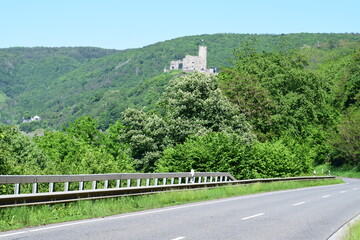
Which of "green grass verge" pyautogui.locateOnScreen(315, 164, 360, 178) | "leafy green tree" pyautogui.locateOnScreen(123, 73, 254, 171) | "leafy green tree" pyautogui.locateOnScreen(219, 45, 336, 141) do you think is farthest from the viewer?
"green grass verge" pyautogui.locateOnScreen(315, 164, 360, 178)

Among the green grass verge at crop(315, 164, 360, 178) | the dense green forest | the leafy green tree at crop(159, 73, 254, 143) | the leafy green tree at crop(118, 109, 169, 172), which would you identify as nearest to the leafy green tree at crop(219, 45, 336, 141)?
the dense green forest

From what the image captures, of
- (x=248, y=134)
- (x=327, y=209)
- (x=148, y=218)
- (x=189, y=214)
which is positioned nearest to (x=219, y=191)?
(x=327, y=209)

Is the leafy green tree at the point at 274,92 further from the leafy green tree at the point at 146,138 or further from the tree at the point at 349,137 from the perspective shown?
the leafy green tree at the point at 146,138

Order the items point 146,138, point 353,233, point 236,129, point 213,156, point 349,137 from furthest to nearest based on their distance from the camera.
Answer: point 349,137 < point 146,138 < point 236,129 < point 213,156 < point 353,233

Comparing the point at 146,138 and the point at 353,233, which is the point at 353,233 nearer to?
the point at 353,233

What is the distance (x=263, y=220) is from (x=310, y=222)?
131 centimetres

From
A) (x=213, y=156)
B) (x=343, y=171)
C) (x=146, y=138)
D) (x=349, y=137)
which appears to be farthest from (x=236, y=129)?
(x=343, y=171)

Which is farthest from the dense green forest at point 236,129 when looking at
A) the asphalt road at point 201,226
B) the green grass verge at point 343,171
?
the asphalt road at point 201,226

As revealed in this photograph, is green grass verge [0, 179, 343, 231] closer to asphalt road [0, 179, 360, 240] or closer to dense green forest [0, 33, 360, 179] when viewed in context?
asphalt road [0, 179, 360, 240]

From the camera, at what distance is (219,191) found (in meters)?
24.4

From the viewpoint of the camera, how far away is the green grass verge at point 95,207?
11.9 meters

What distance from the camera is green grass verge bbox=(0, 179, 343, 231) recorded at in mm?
11852

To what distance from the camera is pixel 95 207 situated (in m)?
14.5

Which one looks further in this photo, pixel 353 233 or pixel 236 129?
pixel 236 129
